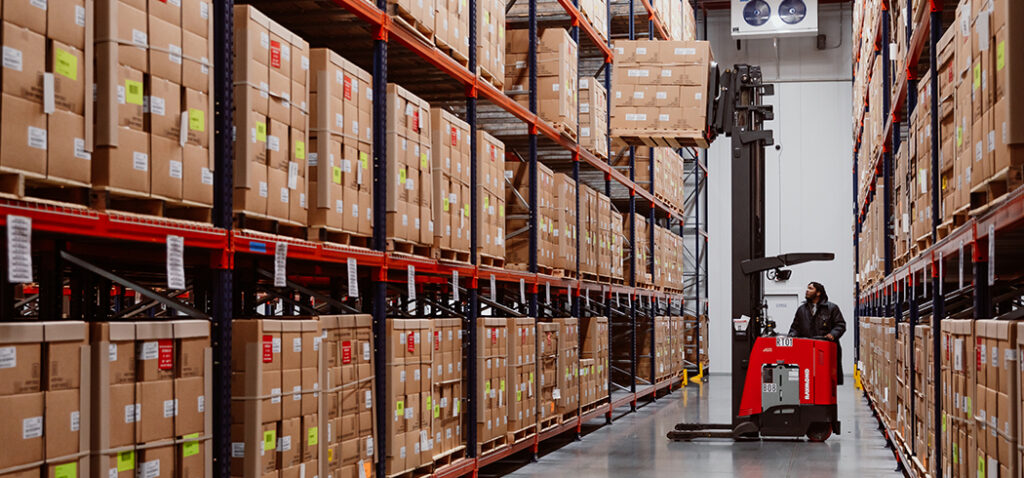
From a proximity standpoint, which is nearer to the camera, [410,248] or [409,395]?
[409,395]

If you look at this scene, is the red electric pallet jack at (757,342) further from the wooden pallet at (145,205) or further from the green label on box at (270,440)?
the wooden pallet at (145,205)

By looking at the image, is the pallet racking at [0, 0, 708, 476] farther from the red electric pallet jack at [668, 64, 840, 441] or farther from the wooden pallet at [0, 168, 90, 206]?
the red electric pallet jack at [668, 64, 840, 441]

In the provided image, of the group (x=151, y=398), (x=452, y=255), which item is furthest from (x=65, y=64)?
(x=452, y=255)

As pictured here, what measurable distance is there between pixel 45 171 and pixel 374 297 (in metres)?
3.11

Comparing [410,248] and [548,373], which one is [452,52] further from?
[548,373]

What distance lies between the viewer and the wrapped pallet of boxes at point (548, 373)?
32.9 feet

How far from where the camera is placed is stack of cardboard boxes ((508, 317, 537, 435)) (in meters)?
9.07

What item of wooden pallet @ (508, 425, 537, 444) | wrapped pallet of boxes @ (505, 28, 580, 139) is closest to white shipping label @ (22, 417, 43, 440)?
wooden pallet @ (508, 425, 537, 444)

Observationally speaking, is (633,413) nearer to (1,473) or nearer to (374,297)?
(374,297)

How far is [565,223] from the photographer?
11070 mm

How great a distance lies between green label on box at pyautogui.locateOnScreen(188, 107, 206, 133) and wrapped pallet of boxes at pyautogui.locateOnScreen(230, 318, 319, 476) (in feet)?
3.12

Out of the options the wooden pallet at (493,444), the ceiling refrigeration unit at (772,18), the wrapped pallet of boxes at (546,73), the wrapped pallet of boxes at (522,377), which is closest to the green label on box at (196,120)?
the wooden pallet at (493,444)

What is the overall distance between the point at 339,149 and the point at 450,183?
6.39 ft

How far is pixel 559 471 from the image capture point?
9.23 m
